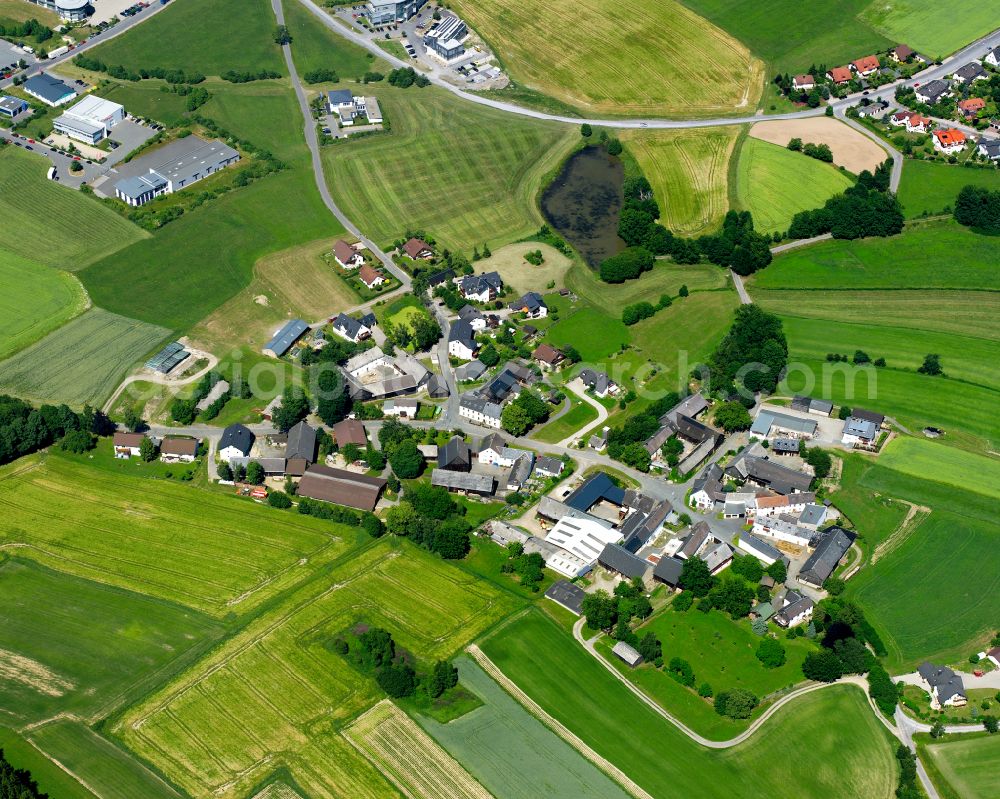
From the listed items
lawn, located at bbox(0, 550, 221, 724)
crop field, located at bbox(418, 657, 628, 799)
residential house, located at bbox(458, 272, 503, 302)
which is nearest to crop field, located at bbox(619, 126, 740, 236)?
residential house, located at bbox(458, 272, 503, 302)

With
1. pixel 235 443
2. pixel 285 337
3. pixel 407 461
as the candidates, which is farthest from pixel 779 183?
pixel 235 443

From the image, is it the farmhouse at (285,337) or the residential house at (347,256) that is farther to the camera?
the residential house at (347,256)

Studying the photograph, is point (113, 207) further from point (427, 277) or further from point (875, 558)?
point (875, 558)

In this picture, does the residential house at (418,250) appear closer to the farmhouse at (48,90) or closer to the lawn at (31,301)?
the lawn at (31,301)

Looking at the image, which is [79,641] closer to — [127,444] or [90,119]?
[127,444]

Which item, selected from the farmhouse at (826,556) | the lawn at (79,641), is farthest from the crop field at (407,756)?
the farmhouse at (826,556)
